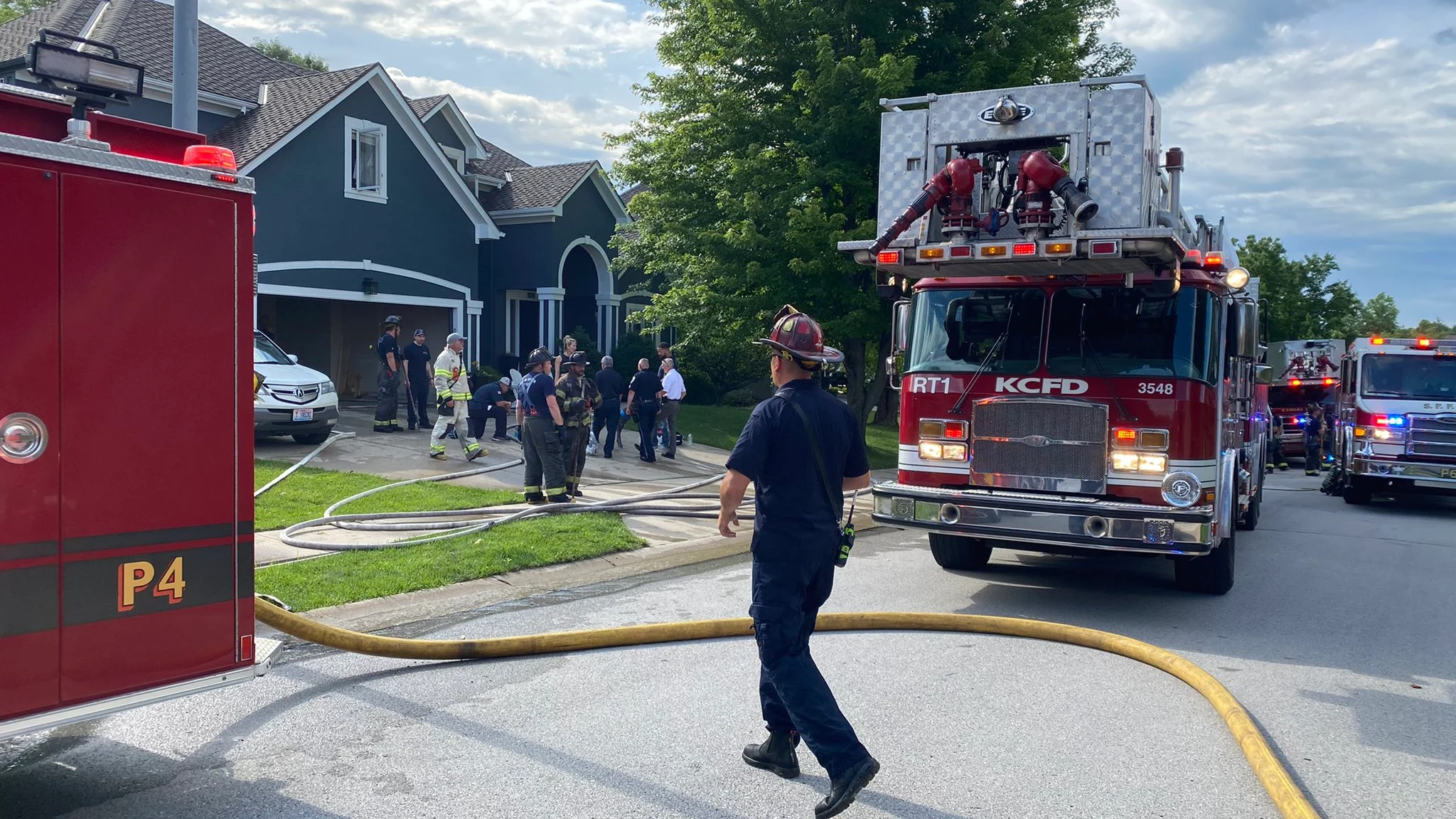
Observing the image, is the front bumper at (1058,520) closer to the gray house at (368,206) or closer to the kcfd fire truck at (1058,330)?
the kcfd fire truck at (1058,330)

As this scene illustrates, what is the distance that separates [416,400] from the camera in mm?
17297

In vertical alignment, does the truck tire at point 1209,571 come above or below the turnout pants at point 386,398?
below

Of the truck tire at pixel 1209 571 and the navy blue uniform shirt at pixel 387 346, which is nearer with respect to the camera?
the truck tire at pixel 1209 571

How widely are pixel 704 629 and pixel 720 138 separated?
13.1 m

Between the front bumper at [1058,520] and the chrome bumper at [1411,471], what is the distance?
10.1 meters

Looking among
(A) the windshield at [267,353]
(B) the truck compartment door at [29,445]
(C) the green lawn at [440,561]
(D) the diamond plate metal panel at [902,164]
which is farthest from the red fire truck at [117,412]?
(A) the windshield at [267,353]

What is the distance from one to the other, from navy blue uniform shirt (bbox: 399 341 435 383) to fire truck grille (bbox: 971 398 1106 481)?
431 inches

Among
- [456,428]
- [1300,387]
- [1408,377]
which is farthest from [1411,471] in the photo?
[456,428]

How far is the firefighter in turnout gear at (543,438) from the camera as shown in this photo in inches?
449

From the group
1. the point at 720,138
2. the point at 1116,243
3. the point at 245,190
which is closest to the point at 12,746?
the point at 245,190

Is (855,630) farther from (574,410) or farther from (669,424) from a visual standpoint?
(669,424)

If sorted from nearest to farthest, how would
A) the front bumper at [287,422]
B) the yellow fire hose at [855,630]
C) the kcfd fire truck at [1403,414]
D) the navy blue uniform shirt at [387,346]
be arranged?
the yellow fire hose at [855,630] → the front bumper at [287,422] → the kcfd fire truck at [1403,414] → the navy blue uniform shirt at [387,346]

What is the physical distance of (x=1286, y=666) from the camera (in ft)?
21.4

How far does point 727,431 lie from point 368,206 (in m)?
8.32
